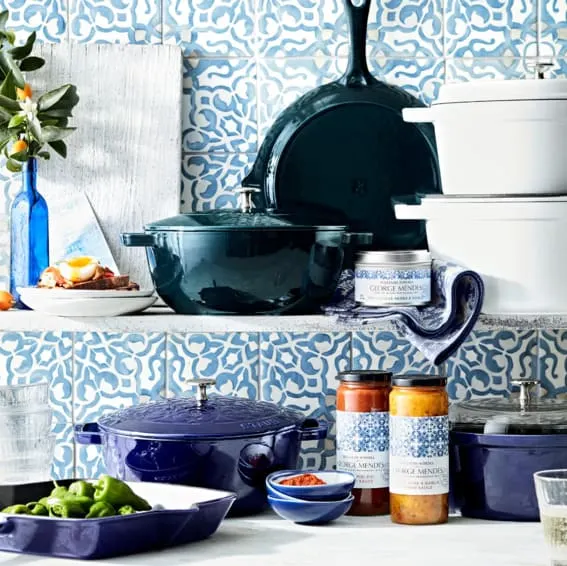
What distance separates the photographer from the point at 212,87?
6.78 ft

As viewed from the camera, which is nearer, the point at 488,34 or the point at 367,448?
the point at 367,448

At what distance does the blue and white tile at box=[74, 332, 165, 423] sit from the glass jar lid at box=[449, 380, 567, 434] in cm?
52

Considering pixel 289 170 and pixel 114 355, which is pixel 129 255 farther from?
pixel 289 170

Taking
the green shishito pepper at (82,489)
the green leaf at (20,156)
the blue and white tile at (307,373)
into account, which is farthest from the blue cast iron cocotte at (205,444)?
the green leaf at (20,156)

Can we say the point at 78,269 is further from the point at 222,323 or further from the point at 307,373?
the point at 307,373

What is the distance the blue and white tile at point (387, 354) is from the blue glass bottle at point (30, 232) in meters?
0.53

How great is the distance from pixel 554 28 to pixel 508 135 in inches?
15.7

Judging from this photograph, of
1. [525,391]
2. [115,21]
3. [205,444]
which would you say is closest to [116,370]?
[205,444]

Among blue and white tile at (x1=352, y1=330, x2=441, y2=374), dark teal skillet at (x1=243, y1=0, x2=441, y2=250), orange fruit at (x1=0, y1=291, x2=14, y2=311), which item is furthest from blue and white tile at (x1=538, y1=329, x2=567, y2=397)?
orange fruit at (x1=0, y1=291, x2=14, y2=311)

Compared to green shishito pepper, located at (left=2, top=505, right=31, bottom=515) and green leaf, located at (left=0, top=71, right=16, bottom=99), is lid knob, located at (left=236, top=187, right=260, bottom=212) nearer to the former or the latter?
green leaf, located at (left=0, top=71, right=16, bottom=99)

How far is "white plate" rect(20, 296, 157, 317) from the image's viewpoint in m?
1.77

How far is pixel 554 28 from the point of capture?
81.7 inches

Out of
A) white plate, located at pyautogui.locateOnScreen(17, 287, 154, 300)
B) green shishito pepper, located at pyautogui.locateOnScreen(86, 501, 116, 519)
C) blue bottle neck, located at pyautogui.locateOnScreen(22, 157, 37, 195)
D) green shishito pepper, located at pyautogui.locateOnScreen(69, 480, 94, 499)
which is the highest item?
blue bottle neck, located at pyautogui.locateOnScreen(22, 157, 37, 195)

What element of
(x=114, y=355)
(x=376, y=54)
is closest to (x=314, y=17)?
(x=376, y=54)
